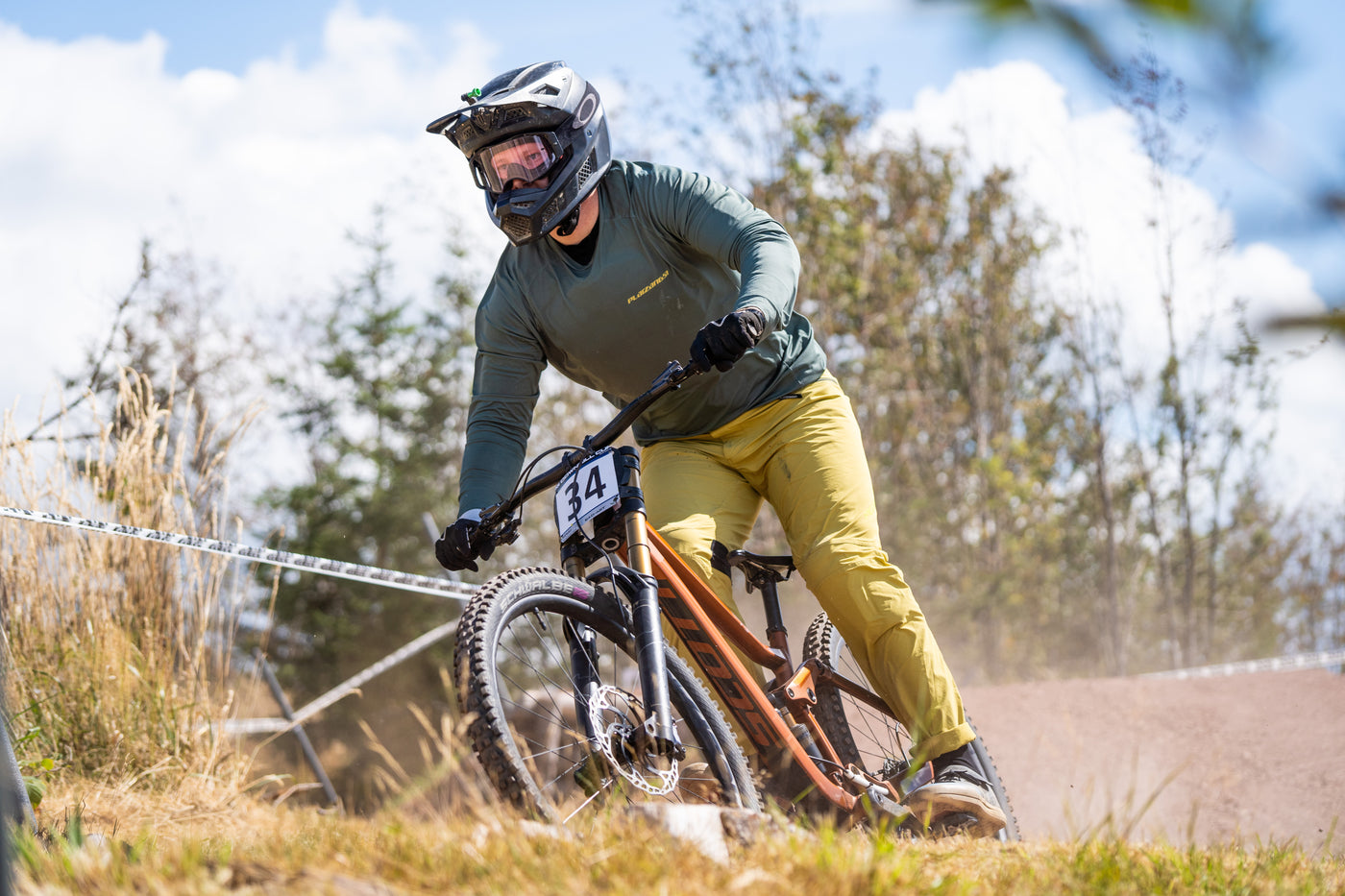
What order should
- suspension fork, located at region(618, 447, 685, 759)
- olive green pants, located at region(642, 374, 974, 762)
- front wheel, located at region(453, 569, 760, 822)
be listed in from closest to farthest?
front wheel, located at region(453, 569, 760, 822) → suspension fork, located at region(618, 447, 685, 759) → olive green pants, located at region(642, 374, 974, 762)

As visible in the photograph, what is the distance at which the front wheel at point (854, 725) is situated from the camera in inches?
140

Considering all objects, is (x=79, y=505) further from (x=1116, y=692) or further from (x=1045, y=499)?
(x=1045, y=499)

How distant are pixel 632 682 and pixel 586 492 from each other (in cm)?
70

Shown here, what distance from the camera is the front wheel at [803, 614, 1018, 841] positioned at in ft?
11.7

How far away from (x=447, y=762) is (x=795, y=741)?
1.04m

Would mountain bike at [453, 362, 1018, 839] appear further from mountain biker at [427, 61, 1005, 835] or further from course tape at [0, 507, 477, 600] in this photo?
course tape at [0, 507, 477, 600]

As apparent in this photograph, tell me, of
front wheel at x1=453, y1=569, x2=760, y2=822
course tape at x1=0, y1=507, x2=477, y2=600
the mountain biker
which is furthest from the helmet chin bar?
course tape at x1=0, y1=507, x2=477, y2=600

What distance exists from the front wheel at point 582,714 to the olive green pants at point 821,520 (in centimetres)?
49

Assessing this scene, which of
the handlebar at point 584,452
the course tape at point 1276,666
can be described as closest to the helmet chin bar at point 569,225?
the handlebar at point 584,452

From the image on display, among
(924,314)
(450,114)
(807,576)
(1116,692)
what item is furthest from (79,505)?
(924,314)

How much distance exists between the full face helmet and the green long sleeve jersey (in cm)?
17

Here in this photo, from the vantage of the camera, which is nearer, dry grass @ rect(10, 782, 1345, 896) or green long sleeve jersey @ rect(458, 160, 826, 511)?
dry grass @ rect(10, 782, 1345, 896)

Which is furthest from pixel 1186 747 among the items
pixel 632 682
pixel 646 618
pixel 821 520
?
pixel 646 618

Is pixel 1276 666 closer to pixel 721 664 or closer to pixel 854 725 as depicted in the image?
pixel 854 725
